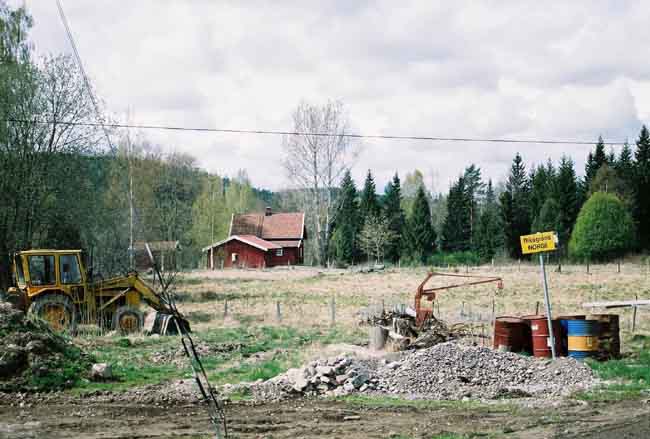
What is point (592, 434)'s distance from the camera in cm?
894

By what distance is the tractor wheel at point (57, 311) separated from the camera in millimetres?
20859

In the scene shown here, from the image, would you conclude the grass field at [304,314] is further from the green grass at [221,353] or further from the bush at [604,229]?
the bush at [604,229]

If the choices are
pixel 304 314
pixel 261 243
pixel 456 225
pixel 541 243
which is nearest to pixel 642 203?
pixel 456 225

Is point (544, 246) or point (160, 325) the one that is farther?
point (160, 325)

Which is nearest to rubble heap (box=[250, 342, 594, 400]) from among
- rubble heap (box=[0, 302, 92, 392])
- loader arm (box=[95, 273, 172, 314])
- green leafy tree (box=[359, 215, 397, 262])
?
rubble heap (box=[0, 302, 92, 392])

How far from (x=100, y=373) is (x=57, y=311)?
828cm

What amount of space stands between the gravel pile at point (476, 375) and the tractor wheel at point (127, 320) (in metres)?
10.7

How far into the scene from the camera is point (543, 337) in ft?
50.5

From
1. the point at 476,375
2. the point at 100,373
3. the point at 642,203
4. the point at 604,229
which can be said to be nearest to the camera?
the point at 476,375

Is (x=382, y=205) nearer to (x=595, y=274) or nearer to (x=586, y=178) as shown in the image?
(x=586, y=178)

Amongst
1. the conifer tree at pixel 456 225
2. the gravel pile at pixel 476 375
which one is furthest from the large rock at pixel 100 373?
the conifer tree at pixel 456 225

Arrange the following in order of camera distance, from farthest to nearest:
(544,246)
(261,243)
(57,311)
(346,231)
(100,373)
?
(346,231) < (261,243) < (57,311) < (544,246) < (100,373)

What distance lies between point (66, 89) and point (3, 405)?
71.7 feet

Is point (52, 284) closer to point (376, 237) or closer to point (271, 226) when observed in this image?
point (376, 237)
